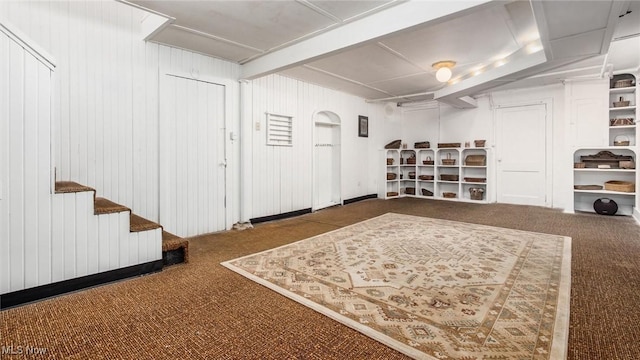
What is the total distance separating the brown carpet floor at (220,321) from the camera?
5.30 feet

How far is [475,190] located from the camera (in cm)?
706

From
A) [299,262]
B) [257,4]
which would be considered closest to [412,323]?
[299,262]

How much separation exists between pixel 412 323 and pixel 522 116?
21.3 feet

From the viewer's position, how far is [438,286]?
242cm

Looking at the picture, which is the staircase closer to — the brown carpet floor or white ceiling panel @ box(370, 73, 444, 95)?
the brown carpet floor

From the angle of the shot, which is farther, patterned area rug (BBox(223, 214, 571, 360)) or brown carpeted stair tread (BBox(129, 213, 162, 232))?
brown carpeted stair tread (BBox(129, 213, 162, 232))

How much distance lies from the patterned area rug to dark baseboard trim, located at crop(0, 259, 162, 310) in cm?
72

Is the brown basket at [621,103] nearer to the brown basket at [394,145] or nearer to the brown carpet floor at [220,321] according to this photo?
the brown carpet floor at [220,321]

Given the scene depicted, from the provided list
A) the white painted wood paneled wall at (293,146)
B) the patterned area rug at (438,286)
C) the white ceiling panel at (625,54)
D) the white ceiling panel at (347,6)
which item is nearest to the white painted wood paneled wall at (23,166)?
the patterned area rug at (438,286)

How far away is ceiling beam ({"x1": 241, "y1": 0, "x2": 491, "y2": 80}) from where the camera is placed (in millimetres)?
2527

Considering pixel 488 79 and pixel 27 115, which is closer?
pixel 27 115

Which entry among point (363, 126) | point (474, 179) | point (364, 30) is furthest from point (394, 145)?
point (364, 30)

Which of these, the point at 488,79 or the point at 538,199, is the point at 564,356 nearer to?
the point at 488,79

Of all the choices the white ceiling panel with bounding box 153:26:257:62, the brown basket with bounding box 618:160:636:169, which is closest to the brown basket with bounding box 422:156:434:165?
the brown basket with bounding box 618:160:636:169
